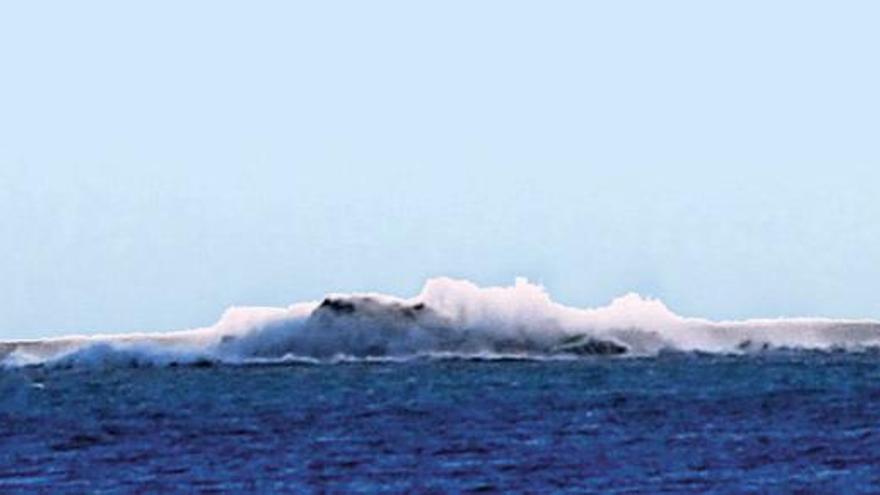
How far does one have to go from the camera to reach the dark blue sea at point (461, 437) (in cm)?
6781

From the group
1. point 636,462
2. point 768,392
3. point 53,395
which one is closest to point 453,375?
point 53,395

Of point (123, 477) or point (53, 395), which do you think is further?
point (53, 395)

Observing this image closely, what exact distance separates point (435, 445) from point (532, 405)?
102 feet

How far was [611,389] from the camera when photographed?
137 metres

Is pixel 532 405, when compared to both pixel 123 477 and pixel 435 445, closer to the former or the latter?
pixel 435 445

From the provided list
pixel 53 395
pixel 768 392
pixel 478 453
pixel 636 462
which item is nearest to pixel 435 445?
pixel 478 453

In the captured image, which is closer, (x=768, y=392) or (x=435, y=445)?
(x=435, y=445)

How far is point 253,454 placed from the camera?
265 feet

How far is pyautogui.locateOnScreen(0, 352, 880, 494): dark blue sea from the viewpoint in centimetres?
6781

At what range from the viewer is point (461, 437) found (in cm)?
8812

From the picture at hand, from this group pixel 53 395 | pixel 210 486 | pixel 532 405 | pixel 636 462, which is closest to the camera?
pixel 210 486

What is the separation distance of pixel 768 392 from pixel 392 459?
2070 inches

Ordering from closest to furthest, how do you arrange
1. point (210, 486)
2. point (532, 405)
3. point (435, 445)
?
point (210, 486) < point (435, 445) < point (532, 405)

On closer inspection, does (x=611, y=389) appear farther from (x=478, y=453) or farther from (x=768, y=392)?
(x=478, y=453)
